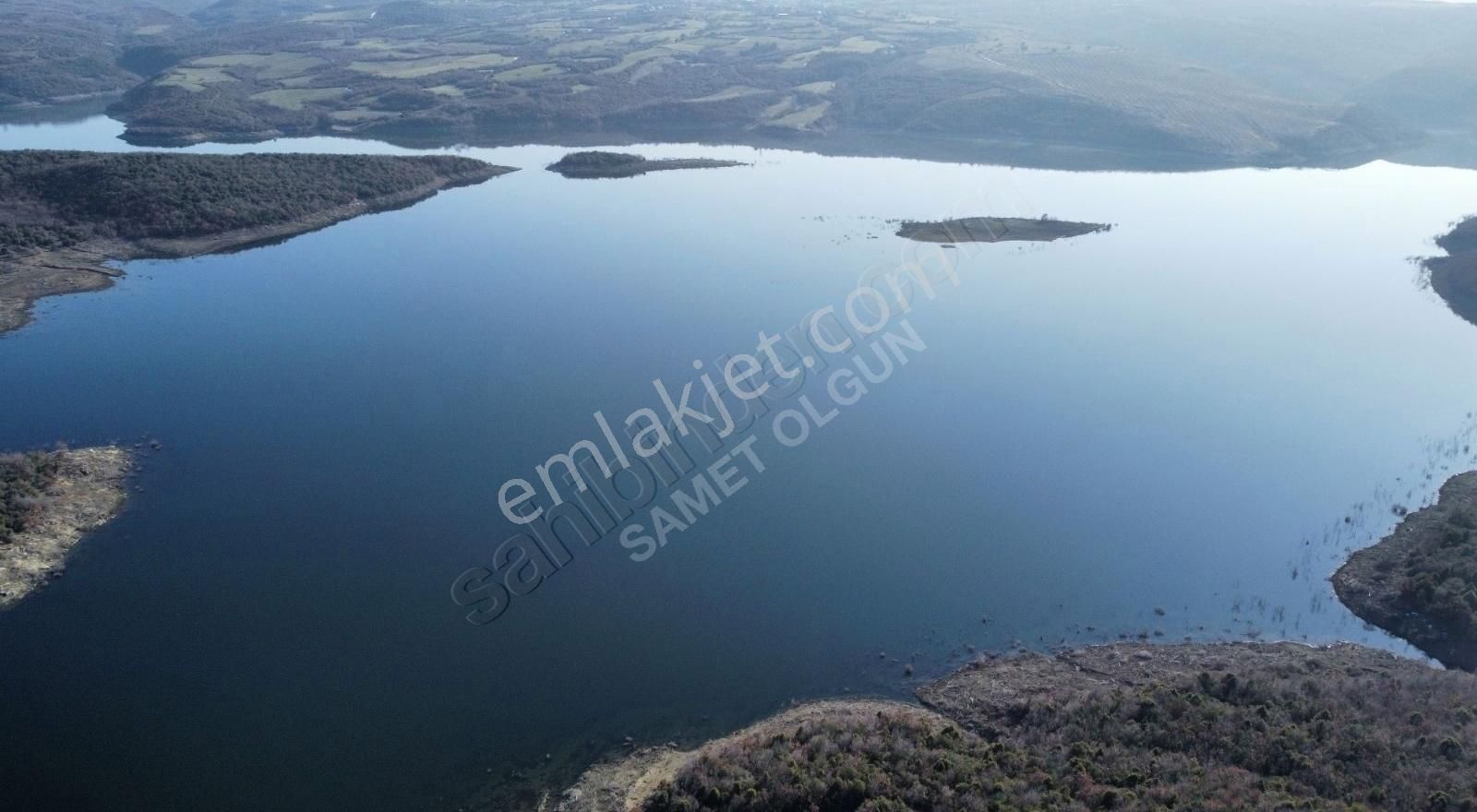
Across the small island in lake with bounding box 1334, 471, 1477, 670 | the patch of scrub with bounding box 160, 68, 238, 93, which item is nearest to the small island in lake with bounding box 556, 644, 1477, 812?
the small island in lake with bounding box 1334, 471, 1477, 670

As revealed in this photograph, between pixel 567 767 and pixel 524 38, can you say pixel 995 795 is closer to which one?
pixel 567 767

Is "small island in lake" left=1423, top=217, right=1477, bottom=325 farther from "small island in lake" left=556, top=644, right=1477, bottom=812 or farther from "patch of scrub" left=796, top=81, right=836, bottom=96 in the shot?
"patch of scrub" left=796, top=81, right=836, bottom=96

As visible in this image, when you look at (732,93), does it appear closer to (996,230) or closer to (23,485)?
(996,230)

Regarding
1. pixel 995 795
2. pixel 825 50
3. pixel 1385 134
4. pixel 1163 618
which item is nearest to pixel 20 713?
pixel 995 795

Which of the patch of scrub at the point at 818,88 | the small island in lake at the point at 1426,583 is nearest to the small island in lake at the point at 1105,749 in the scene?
the small island in lake at the point at 1426,583

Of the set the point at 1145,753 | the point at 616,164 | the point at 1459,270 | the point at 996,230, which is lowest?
the point at 1145,753

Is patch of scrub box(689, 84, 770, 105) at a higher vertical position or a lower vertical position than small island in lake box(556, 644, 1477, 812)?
higher

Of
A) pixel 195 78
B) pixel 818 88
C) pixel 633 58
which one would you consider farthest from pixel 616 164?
pixel 195 78
